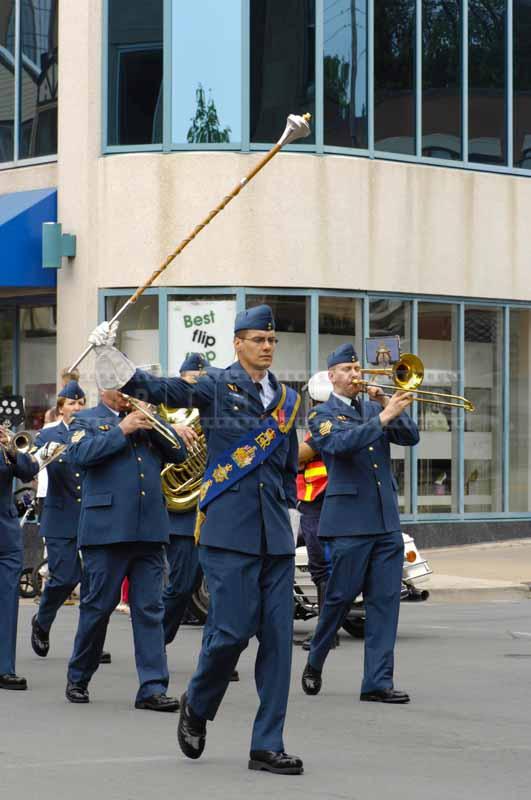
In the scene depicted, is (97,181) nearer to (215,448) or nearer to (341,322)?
(341,322)

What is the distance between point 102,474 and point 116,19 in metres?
12.1

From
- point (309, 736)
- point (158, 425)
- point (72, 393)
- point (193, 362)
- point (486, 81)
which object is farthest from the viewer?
point (486, 81)

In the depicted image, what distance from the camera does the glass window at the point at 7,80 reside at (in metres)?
22.1

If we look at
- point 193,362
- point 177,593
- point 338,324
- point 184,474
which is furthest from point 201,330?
point 177,593

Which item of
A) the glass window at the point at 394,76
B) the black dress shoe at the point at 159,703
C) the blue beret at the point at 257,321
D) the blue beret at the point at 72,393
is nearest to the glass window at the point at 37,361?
the glass window at the point at 394,76

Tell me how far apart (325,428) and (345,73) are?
38.3 feet

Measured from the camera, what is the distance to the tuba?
11180 millimetres

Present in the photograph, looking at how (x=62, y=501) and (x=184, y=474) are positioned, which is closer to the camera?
(x=62, y=501)

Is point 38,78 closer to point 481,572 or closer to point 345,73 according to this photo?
point 345,73

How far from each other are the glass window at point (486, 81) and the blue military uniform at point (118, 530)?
1350 centimetres

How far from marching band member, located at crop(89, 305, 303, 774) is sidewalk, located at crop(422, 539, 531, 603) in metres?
9.33

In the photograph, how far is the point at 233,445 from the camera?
298 inches

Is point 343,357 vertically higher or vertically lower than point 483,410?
higher

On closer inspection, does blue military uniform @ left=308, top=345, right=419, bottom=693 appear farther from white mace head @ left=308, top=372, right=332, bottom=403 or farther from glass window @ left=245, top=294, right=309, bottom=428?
glass window @ left=245, top=294, right=309, bottom=428
